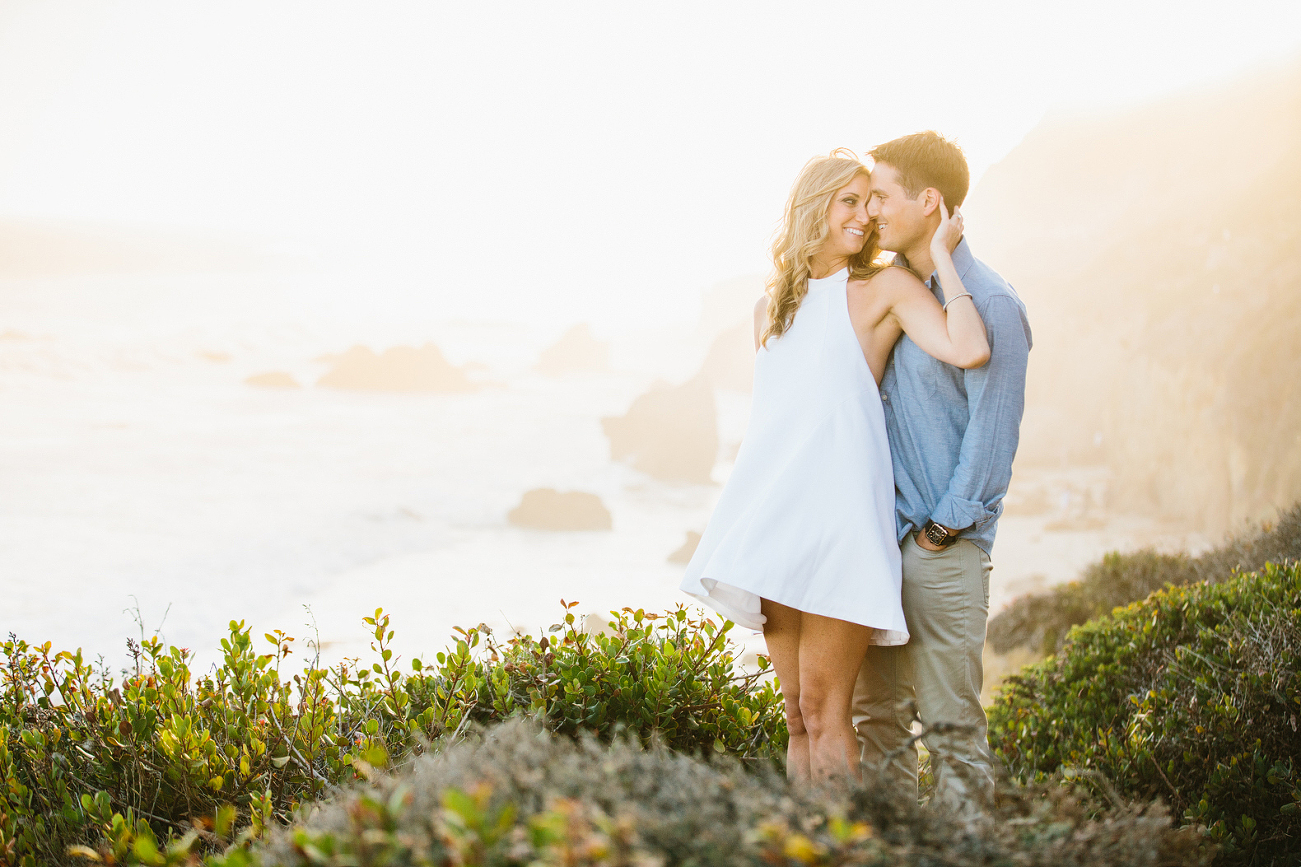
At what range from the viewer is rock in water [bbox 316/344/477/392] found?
212 ft

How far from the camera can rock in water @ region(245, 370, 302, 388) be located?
2203 inches

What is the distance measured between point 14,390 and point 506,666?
4400 cm

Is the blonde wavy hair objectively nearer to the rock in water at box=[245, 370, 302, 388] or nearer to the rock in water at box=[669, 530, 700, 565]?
the rock in water at box=[669, 530, 700, 565]

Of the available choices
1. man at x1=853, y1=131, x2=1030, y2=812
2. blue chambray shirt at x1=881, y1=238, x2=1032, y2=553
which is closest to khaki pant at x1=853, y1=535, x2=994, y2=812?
man at x1=853, y1=131, x2=1030, y2=812

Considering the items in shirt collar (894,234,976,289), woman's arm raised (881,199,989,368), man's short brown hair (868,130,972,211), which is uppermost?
man's short brown hair (868,130,972,211)

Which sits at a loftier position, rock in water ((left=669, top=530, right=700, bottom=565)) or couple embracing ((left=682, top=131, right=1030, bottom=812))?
couple embracing ((left=682, top=131, right=1030, bottom=812))

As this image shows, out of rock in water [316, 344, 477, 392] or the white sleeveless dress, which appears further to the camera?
rock in water [316, 344, 477, 392]

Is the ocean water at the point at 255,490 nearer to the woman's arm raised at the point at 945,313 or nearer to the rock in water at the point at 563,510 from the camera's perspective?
the rock in water at the point at 563,510

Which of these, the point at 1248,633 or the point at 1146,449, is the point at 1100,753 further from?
the point at 1146,449

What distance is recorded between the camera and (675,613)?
3.31m

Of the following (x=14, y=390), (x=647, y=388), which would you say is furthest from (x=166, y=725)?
(x=647, y=388)

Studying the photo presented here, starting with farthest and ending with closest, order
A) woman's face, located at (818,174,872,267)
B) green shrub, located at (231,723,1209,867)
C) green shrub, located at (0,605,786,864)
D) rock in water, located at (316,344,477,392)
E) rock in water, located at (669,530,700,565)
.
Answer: rock in water, located at (316,344,477,392)
rock in water, located at (669,530,700,565)
woman's face, located at (818,174,872,267)
green shrub, located at (0,605,786,864)
green shrub, located at (231,723,1209,867)

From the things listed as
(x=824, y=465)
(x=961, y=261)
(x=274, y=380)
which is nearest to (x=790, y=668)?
(x=824, y=465)

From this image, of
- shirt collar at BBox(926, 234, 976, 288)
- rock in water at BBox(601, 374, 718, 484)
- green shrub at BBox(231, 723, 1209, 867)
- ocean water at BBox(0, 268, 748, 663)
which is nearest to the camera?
green shrub at BBox(231, 723, 1209, 867)
